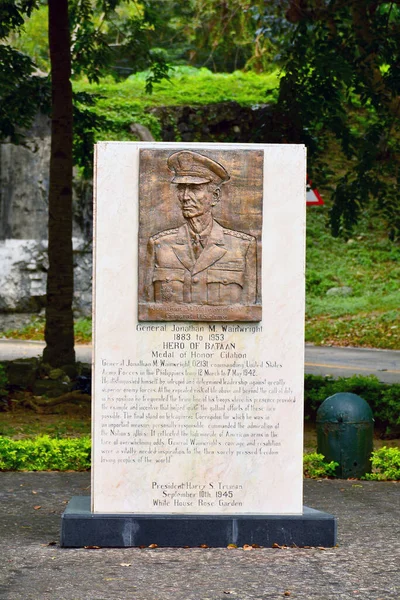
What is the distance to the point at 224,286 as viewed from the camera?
6.21m

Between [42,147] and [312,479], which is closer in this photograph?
[312,479]

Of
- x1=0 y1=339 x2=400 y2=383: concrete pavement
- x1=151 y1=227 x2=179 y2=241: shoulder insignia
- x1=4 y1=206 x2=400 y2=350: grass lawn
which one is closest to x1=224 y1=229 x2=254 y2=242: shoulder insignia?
x1=151 y1=227 x2=179 y2=241: shoulder insignia

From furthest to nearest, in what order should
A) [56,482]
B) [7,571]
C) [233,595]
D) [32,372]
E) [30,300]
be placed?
[30,300] → [32,372] → [56,482] → [7,571] → [233,595]

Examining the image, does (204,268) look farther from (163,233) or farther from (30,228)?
(30,228)

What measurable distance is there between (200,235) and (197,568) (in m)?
1.95

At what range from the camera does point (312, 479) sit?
8602mm

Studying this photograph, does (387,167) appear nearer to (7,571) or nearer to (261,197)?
(261,197)

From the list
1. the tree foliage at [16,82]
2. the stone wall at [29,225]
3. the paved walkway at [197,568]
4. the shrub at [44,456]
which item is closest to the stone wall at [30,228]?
→ the stone wall at [29,225]

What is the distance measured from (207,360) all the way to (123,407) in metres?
0.58

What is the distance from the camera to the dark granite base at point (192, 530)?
6170 millimetres

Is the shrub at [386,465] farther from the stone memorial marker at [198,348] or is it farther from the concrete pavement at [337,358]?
the concrete pavement at [337,358]

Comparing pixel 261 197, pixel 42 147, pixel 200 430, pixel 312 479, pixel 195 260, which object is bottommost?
pixel 312 479

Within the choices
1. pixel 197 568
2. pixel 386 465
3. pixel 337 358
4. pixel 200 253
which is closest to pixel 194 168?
pixel 200 253

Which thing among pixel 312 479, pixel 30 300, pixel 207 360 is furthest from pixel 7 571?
pixel 30 300
